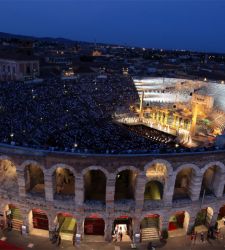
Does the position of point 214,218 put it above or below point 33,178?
below

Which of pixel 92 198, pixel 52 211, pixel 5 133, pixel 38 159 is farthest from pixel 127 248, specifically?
pixel 5 133

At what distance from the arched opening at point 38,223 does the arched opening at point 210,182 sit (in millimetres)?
16293

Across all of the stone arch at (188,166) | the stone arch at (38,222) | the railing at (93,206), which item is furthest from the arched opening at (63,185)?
the stone arch at (188,166)

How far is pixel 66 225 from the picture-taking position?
33031 millimetres

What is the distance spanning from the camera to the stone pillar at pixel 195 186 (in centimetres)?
3090

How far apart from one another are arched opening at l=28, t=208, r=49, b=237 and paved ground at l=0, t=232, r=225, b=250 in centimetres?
71

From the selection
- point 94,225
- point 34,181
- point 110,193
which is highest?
point 110,193

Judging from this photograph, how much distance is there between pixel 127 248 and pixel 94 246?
322 cm

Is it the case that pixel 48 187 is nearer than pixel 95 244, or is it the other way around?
pixel 48 187

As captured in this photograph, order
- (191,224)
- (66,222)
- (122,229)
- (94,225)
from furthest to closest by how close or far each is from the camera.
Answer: (66,222) < (191,224) < (122,229) < (94,225)

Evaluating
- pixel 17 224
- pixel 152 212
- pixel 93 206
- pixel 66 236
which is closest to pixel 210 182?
pixel 152 212

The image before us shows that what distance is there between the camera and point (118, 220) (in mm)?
32406

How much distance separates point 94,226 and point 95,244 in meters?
1.73

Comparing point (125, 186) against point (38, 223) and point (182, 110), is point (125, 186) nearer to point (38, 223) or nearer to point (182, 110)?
point (38, 223)
